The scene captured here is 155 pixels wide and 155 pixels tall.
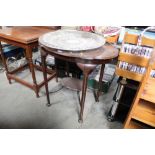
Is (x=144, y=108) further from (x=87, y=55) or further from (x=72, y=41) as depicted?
(x=72, y=41)

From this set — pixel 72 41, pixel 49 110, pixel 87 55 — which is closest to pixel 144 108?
pixel 87 55

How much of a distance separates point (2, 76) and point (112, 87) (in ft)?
5.17

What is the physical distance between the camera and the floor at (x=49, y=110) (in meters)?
1.37

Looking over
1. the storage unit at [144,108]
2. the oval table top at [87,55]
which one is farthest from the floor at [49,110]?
the oval table top at [87,55]

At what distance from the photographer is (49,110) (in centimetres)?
152

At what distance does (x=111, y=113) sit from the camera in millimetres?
1387

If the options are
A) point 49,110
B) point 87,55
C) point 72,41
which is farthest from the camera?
point 49,110

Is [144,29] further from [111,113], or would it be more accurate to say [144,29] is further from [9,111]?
[9,111]

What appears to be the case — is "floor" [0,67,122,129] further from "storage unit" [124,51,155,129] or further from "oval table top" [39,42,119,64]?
"oval table top" [39,42,119,64]

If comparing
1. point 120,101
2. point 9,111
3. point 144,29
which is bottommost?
point 9,111

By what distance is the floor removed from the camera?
4.49 ft

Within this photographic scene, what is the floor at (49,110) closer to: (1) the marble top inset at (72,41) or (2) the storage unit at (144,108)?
(2) the storage unit at (144,108)
